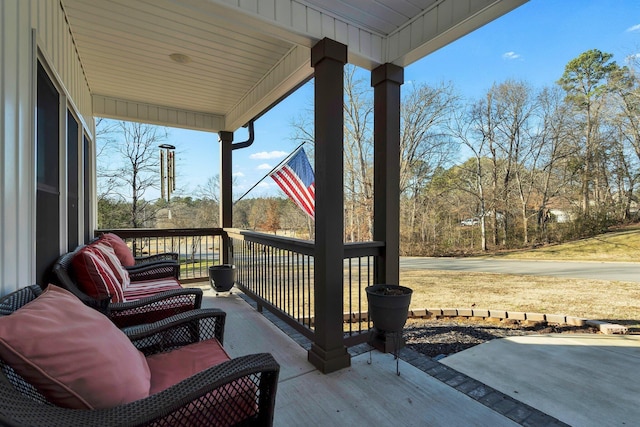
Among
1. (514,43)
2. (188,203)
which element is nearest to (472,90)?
(514,43)

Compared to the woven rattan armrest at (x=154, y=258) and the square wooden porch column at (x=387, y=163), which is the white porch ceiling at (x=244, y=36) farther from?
the woven rattan armrest at (x=154, y=258)

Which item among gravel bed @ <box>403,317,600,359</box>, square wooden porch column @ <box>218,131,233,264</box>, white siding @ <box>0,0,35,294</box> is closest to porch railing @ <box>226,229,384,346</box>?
square wooden porch column @ <box>218,131,233,264</box>

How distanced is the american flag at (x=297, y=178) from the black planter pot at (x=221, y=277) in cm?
139

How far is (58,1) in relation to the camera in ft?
7.13

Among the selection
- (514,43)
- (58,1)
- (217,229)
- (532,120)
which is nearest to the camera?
(58,1)

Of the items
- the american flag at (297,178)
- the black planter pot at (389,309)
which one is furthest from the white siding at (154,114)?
the black planter pot at (389,309)

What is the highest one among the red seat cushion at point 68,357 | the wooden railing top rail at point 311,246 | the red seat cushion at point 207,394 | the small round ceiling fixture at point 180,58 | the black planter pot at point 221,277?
the small round ceiling fixture at point 180,58

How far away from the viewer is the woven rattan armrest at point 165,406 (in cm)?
71

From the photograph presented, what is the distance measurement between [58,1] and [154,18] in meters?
0.62

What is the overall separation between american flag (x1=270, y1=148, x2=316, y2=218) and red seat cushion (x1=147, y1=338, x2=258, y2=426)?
8.02 feet

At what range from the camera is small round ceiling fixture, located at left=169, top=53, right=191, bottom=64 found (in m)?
3.03

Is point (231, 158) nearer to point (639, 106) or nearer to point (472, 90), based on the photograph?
point (639, 106)

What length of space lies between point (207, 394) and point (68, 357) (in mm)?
425

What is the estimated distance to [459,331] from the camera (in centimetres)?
352
